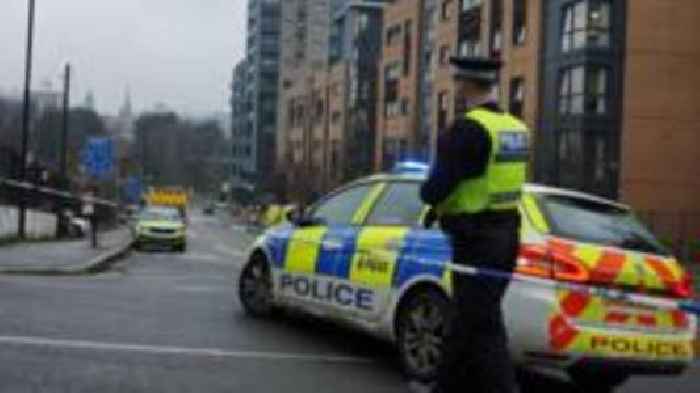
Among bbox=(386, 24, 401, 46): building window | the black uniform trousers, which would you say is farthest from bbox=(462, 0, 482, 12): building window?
the black uniform trousers

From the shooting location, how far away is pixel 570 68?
187 feet

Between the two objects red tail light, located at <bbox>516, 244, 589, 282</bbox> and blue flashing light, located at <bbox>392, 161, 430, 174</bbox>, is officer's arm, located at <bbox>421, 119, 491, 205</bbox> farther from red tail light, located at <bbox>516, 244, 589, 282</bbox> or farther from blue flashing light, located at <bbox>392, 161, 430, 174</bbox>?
blue flashing light, located at <bbox>392, 161, 430, 174</bbox>

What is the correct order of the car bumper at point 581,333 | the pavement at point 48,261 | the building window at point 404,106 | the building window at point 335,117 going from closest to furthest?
the car bumper at point 581,333 → the pavement at point 48,261 → the building window at point 404,106 → the building window at point 335,117

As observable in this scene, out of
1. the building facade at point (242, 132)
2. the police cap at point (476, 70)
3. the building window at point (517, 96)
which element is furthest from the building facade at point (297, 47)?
the police cap at point (476, 70)

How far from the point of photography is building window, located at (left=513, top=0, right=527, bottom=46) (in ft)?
207

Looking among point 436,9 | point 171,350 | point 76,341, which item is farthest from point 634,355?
point 436,9

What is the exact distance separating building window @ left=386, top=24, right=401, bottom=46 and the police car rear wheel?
78.5 metres

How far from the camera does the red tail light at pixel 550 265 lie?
8.91 meters

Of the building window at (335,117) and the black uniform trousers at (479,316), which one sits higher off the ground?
the building window at (335,117)

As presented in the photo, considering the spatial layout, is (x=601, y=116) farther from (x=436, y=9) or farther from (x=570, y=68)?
(x=436, y=9)

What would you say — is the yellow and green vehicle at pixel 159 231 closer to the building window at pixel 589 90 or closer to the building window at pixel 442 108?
the building window at pixel 589 90

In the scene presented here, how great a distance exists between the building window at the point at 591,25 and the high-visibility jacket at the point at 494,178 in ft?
162

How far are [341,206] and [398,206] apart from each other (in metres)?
1.08

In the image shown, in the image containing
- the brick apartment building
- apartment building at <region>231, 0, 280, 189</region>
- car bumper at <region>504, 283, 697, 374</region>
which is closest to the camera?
car bumper at <region>504, 283, 697, 374</region>
